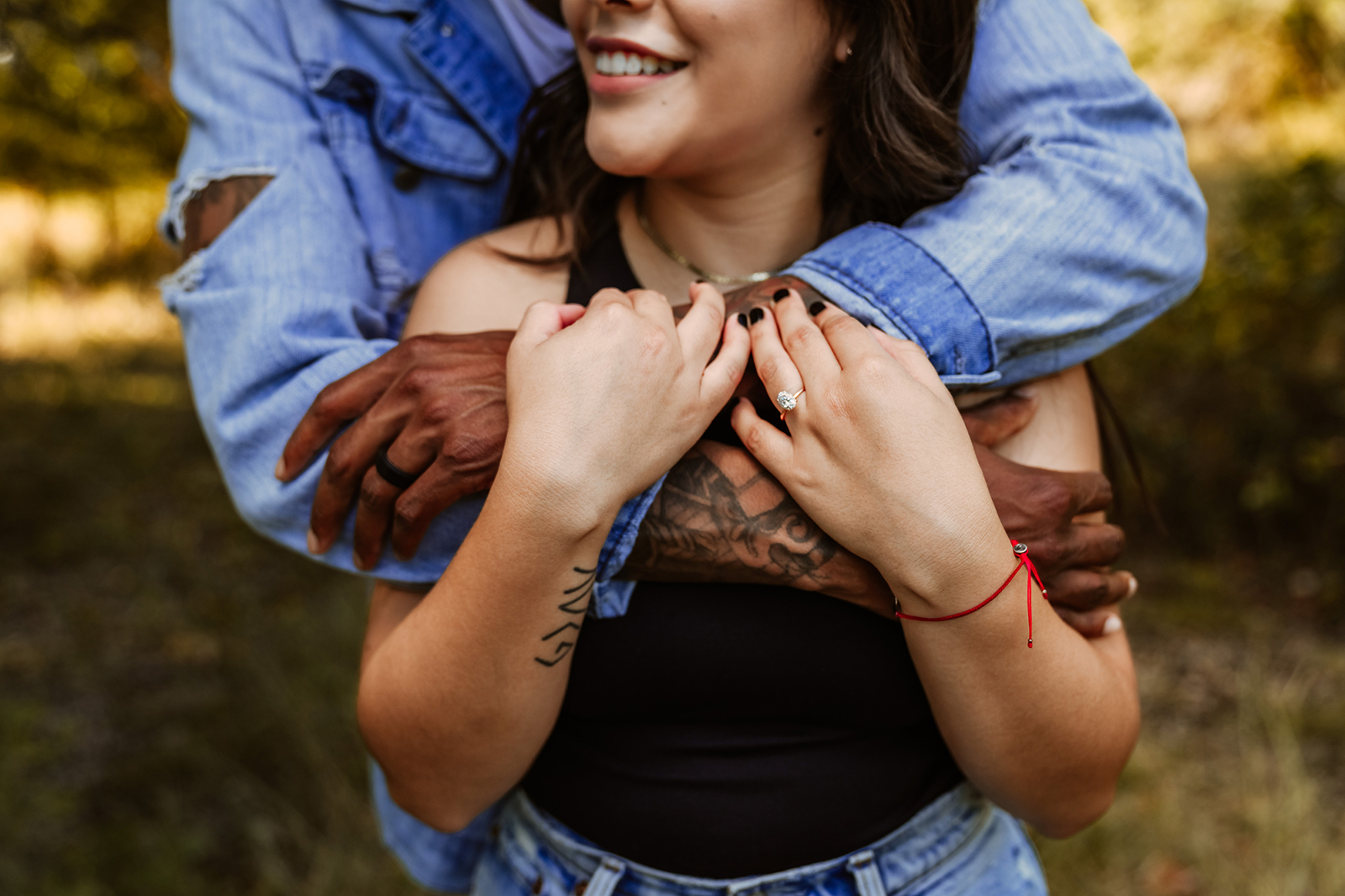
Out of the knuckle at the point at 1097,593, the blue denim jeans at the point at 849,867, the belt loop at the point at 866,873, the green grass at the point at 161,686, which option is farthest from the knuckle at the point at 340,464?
the green grass at the point at 161,686

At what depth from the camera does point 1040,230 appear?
126cm

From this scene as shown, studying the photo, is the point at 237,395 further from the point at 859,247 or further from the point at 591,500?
the point at 859,247

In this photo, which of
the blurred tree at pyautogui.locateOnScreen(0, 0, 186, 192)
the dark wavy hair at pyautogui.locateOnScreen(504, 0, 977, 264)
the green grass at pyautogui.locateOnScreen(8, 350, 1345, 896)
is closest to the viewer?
the dark wavy hair at pyautogui.locateOnScreen(504, 0, 977, 264)

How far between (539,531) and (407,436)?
237mm

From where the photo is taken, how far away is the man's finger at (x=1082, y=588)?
1.24 m

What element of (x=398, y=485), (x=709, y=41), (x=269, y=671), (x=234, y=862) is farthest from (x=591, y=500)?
(x=269, y=671)

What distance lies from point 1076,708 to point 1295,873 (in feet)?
6.60

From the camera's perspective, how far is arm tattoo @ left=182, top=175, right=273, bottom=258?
1.44 metres

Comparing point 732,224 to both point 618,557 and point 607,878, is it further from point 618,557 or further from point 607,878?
point 607,878

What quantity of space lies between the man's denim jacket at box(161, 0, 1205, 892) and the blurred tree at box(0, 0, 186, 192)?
0.96 metres

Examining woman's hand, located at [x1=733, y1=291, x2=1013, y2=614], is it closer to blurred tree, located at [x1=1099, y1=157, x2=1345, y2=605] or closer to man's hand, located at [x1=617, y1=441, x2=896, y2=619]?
man's hand, located at [x1=617, y1=441, x2=896, y2=619]

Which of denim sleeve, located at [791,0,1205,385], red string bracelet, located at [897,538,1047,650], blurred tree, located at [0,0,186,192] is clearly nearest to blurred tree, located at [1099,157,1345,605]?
denim sleeve, located at [791,0,1205,385]

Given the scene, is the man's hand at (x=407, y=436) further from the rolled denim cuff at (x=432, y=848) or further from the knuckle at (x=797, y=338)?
the rolled denim cuff at (x=432, y=848)

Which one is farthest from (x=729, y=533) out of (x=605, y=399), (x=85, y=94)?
(x=85, y=94)
